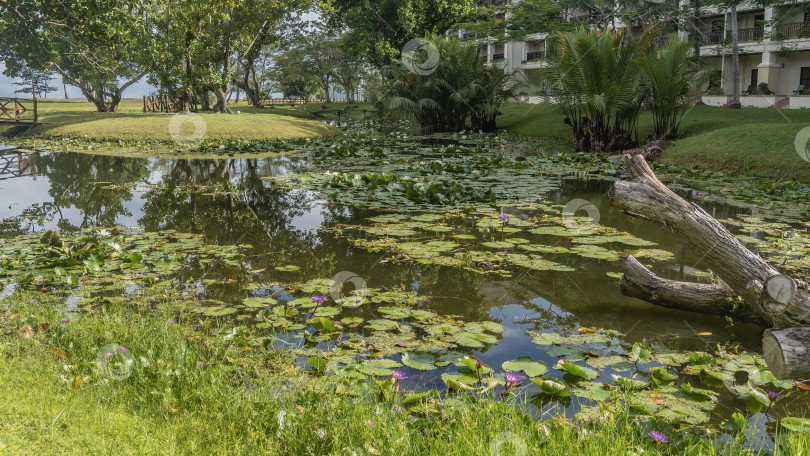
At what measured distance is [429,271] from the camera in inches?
176

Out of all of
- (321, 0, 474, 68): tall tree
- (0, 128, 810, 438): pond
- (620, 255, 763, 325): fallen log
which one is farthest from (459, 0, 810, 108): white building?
(620, 255, 763, 325): fallen log

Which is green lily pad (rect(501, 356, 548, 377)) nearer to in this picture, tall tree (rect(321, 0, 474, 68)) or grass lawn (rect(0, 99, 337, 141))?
grass lawn (rect(0, 99, 337, 141))

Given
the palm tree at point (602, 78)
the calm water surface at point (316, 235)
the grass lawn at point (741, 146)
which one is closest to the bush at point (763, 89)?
the grass lawn at point (741, 146)

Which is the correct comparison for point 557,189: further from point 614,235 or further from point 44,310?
point 44,310

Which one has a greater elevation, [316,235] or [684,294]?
[316,235]

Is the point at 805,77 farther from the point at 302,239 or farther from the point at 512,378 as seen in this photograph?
the point at 512,378

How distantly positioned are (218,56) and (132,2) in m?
8.65

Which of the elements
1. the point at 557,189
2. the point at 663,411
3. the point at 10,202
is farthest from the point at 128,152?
the point at 663,411

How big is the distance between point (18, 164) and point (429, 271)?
11416mm

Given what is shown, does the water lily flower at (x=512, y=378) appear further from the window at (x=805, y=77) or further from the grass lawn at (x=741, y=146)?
the window at (x=805, y=77)

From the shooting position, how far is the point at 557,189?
8.62 m

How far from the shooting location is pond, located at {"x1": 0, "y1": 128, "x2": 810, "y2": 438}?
9.16 ft

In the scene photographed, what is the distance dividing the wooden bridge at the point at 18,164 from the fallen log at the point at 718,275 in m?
10.6

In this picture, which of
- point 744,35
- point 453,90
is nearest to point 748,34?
point 744,35
